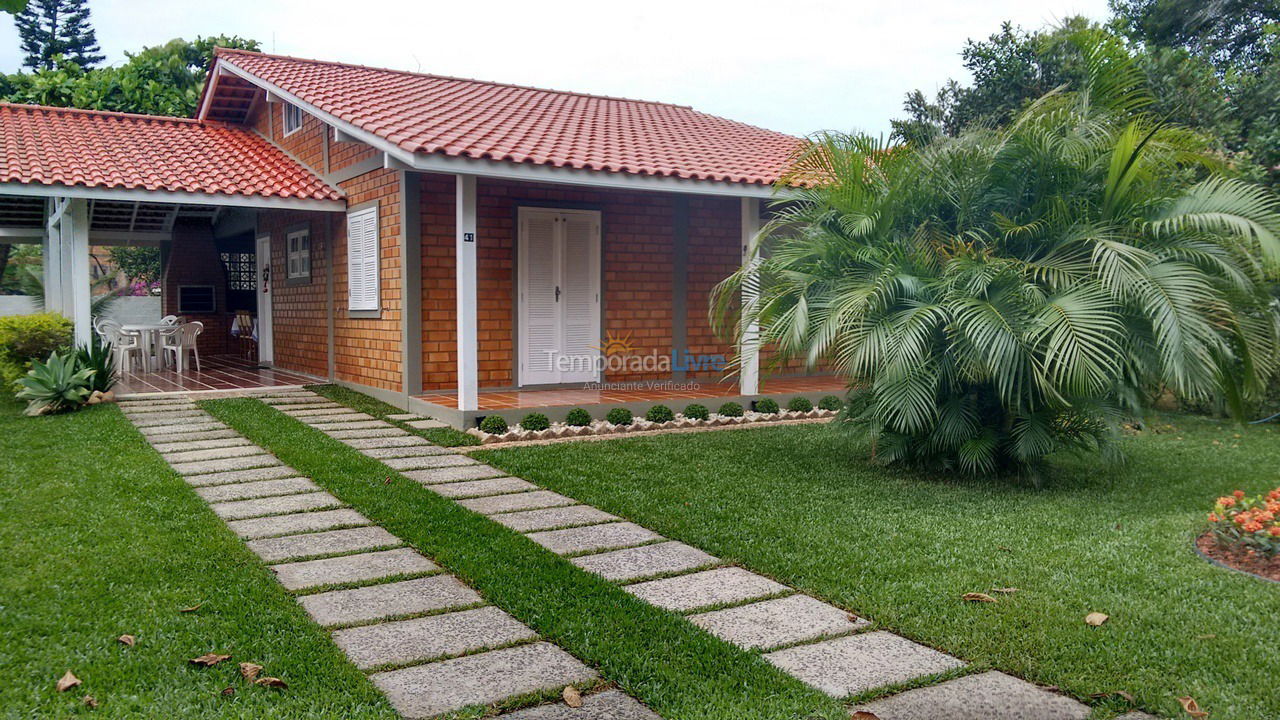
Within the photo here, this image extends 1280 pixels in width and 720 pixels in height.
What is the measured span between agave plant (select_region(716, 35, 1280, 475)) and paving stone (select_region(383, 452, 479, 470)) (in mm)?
2586

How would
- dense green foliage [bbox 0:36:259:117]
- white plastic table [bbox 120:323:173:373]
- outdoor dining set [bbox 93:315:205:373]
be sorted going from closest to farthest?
outdoor dining set [bbox 93:315:205:373]
white plastic table [bbox 120:323:173:373]
dense green foliage [bbox 0:36:259:117]

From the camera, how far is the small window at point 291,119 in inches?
494

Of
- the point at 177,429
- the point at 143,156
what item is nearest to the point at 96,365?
the point at 177,429

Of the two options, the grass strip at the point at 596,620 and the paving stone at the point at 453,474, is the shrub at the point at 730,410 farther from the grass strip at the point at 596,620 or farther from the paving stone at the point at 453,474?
the grass strip at the point at 596,620

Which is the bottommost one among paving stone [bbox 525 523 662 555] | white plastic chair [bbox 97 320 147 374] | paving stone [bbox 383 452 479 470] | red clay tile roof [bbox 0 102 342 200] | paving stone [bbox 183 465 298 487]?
paving stone [bbox 525 523 662 555]

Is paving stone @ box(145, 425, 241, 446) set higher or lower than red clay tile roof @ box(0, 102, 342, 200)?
lower

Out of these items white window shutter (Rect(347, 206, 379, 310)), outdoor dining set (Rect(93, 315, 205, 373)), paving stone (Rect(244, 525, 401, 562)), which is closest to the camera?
paving stone (Rect(244, 525, 401, 562))

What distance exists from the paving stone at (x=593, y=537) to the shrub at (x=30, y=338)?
802 cm

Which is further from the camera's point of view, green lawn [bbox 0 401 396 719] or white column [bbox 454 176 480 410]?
white column [bbox 454 176 480 410]

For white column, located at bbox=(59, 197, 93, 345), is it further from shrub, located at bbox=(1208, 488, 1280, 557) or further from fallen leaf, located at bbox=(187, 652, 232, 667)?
shrub, located at bbox=(1208, 488, 1280, 557)

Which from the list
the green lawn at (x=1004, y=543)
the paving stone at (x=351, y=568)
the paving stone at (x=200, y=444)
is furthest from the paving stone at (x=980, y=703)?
the paving stone at (x=200, y=444)

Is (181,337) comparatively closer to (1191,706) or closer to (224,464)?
Answer: (224,464)

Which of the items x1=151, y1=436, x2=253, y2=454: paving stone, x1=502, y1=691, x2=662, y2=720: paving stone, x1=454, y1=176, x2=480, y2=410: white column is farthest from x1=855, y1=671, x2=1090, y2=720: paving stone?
x1=151, y1=436, x2=253, y2=454: paving stone

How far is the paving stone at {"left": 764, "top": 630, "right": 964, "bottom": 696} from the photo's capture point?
3062mm
